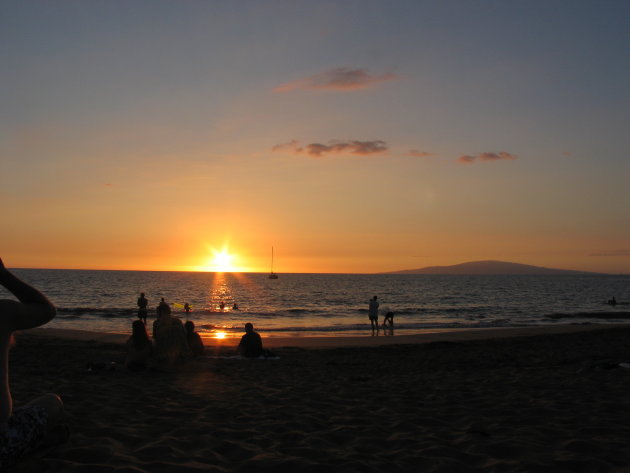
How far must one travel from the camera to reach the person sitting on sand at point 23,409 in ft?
12.1

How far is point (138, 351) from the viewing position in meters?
10.4

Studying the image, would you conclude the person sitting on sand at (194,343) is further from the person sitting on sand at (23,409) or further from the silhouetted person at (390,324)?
the silhouetted person at (390,324)

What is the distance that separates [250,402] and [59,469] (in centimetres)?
331

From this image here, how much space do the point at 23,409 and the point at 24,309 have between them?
1185mm

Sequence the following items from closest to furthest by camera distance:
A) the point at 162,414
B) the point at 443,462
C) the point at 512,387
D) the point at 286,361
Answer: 1. the point at 443,462
2. the point at 162,414
3. the point at 512,387
4. the point at 286,361

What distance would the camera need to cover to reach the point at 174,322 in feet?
37.0

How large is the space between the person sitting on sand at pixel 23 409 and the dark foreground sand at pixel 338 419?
0.64 ft

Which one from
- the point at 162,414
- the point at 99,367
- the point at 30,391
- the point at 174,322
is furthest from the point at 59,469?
the point at 174,322

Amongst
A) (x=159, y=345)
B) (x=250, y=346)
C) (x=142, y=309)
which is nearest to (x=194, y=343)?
(x=250, y=346)

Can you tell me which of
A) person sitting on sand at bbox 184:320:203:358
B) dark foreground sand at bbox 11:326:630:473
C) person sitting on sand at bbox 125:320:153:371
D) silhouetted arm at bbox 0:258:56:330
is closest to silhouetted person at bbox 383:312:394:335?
person sitting on sand at bbox 184:320:203:358

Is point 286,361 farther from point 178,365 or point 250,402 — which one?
point 250,402

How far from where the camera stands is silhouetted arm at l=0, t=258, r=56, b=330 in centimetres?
367

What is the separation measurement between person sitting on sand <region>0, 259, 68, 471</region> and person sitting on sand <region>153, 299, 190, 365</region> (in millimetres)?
5997

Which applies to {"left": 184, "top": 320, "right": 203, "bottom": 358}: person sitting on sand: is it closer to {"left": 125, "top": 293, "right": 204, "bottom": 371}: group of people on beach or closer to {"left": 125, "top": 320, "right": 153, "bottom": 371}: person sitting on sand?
{"left": 125, "top": 293, "right": 204, "bottom": 371}: group of people on beach
